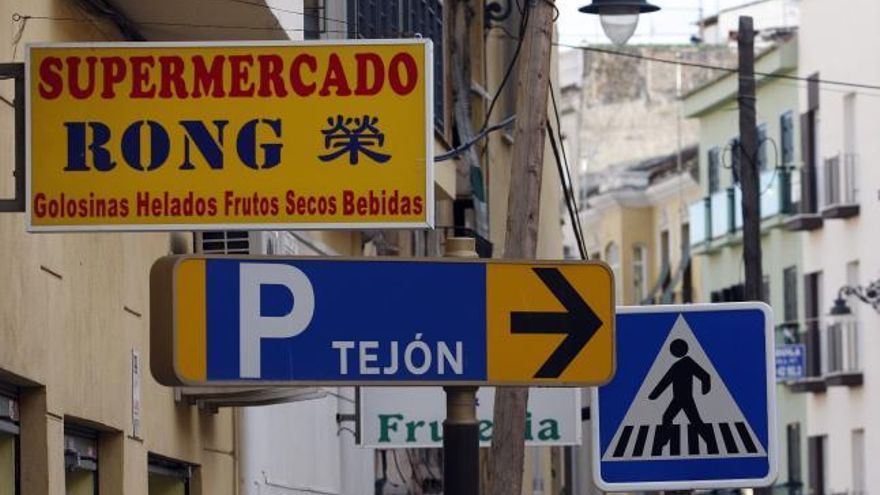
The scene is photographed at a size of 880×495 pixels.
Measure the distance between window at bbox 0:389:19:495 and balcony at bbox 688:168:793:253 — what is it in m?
42.4

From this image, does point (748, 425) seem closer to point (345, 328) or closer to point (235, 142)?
point (235, 142)

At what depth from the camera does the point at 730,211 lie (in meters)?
58.3

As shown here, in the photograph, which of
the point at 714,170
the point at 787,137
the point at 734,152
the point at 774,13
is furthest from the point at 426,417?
the point at 774,13

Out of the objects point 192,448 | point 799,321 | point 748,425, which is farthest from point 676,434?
point 799,321

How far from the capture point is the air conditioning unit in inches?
601

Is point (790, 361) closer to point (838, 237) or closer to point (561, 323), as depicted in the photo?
point (838, 237)

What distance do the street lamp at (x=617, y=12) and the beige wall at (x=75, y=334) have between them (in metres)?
4.99

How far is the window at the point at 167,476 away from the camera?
14227mm

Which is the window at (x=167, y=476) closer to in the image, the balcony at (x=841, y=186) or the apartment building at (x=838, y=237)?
the apartment building at (x=838, y=237)

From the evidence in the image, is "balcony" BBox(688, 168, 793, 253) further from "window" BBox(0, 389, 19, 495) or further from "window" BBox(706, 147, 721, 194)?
"window" BBox(0, 389, 19, 495)

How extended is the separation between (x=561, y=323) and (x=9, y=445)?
4736 millimetres

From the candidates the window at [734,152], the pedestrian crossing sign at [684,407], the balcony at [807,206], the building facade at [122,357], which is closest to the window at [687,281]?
the balcony at [807,206]

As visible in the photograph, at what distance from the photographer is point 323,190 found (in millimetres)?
9188

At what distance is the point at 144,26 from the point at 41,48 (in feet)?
13.8
